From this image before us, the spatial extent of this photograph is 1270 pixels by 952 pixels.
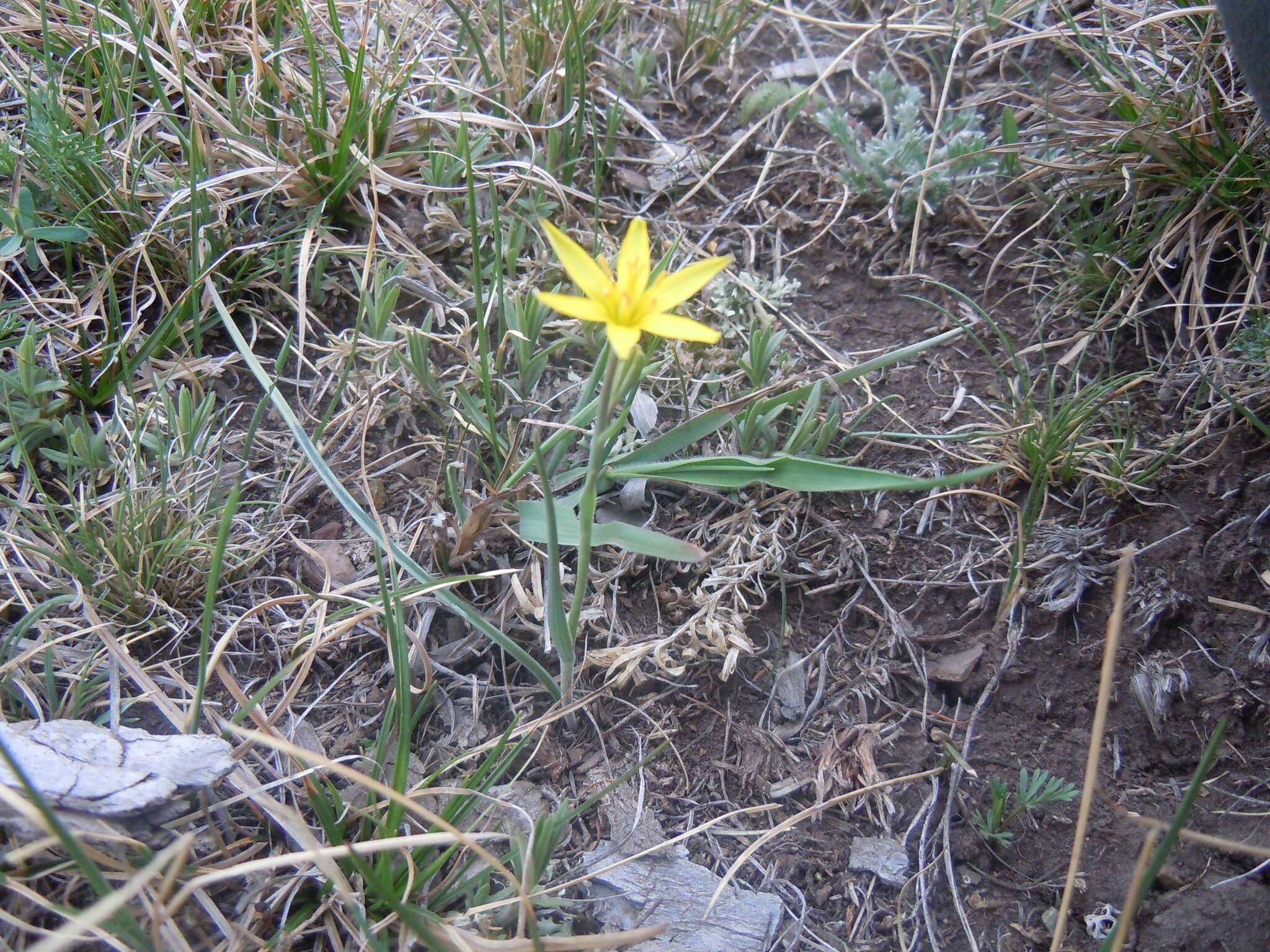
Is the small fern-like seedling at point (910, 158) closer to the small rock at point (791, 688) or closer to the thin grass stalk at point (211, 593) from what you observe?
the small rock at point (791, 688)

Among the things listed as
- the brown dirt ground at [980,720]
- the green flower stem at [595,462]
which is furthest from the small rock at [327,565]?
the green flower stem at [595,462]

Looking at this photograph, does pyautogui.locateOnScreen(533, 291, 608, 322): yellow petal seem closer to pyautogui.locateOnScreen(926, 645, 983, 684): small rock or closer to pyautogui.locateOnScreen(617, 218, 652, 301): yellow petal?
pyautogui.locateOnScreen(617, 218, 652, 301): yellow petal

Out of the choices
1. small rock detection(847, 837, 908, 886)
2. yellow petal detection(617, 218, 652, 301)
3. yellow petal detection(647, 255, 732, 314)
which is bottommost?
small rock detection(847, 837, 908, 886)

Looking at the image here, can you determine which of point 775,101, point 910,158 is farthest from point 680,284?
point 775,101

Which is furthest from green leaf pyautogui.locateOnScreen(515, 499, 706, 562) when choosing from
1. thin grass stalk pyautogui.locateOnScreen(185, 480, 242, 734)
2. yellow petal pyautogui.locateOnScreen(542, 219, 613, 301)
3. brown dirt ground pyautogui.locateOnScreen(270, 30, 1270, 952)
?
thin grass stalk pyautogui.locateOnScreen(185, 480, 242, 734)

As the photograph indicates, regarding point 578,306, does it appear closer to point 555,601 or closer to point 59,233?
point 555,601

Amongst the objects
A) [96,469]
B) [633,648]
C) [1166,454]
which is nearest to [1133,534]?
[1166,454]

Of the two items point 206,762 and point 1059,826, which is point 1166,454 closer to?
point 1059,826
